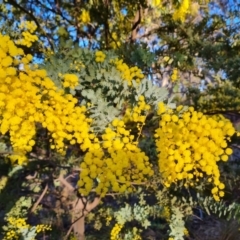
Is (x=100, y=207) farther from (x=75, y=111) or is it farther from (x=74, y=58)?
(x=75, y=111)

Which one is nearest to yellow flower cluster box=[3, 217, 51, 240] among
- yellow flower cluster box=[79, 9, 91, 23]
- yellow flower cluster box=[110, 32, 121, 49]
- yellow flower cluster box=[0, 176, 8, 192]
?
yellow flower cluster box=[0, 176, 8, 192]

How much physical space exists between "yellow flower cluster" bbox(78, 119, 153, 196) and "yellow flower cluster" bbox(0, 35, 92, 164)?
0.08 m

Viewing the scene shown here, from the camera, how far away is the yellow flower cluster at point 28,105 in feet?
4.08

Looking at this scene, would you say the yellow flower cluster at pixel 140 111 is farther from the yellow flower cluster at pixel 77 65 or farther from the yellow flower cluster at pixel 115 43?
the yellow flower cluster at pixel 115 43

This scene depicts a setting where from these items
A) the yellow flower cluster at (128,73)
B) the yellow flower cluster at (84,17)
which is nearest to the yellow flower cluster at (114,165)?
the yellow flower cluster at (128,73)

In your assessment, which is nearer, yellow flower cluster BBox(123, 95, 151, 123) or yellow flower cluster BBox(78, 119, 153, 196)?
yellow flower cluster BBox(78, 119, 153, 196)

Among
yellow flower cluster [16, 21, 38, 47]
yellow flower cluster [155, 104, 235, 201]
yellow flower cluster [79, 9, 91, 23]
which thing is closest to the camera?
yellow flower cluster [155, 104, 235, 201]

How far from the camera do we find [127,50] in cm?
222

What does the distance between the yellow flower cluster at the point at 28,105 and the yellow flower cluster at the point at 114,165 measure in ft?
0.25

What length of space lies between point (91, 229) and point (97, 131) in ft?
13.2

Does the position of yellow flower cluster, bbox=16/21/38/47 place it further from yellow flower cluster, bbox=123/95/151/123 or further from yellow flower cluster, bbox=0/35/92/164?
yellow flower cluster, bbox=0/35/92/164

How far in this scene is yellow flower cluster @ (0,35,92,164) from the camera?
48.9 inches

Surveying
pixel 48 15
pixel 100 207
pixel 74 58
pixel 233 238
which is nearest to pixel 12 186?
pixel 100 207

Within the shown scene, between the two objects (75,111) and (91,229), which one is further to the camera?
(91,229)
